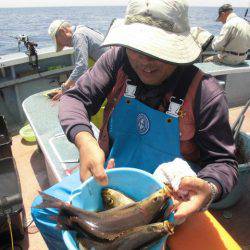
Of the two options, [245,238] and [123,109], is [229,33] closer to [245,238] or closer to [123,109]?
[245,238]

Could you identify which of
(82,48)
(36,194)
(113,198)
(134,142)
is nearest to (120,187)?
(113,198)

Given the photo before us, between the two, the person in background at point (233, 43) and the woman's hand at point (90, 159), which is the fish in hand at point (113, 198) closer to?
the woman's hand at point (90, 159)

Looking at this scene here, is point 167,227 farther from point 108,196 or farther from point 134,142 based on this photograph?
point 134,142

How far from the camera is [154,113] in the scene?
7.27 feet

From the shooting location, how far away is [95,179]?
1.72 meters

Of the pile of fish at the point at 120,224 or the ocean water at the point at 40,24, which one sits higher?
the pile of fish at the point at 120,224

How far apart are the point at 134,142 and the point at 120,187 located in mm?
583

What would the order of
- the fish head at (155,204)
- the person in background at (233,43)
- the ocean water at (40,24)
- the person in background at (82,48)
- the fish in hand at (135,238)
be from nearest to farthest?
the fish in hand at (135,238), the fish head at (155,204), the person in background at (82,48), the person in background at (233,43), the ocean water at (40,24)

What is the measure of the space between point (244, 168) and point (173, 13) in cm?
178

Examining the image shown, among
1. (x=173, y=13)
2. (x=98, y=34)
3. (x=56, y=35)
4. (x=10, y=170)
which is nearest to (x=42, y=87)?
(x=56, y=35)

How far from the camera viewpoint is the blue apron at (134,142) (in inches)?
81.7

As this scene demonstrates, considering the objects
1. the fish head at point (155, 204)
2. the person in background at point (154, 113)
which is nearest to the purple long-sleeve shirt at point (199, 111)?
the person in background at point (154, 113)

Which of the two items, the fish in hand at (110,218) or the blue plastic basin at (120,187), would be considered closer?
the fish in hand at (110,218)

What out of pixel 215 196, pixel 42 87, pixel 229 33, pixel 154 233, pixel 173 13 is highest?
pixel 173 13
